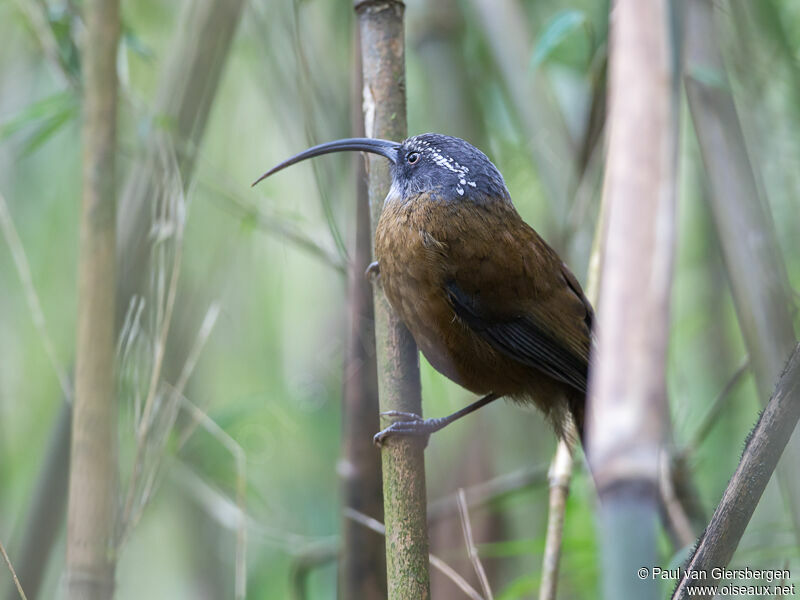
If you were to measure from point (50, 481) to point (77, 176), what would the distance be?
79.9 inches

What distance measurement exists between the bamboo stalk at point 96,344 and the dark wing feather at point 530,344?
1031mm

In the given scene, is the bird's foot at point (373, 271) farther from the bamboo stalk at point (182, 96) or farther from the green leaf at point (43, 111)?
the green leaf at point (43, 111)

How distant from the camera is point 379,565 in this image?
8.16 feet

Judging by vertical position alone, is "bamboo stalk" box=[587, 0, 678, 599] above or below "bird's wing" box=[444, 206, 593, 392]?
below

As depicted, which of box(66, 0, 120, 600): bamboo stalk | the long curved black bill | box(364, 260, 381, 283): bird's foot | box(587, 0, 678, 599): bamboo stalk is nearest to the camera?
box(587, 0, 678, 599): bamboo stalk

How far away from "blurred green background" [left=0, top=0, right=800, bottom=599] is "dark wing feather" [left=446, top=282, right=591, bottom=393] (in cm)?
56

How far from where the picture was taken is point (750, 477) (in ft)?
4.87

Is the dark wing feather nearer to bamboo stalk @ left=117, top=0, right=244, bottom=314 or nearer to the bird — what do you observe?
the bird

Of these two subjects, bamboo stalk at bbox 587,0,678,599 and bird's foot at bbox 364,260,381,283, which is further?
bird's foot at bbox 364,260,381,283

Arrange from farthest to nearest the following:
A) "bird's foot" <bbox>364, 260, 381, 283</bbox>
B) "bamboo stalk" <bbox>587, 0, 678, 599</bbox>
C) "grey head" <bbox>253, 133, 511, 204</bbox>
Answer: "grey head" <bbox>253, 133, 511, 204</bbox>, "bird's foot" <bbox>364, 260, 381, 283</bbox>, "bamboo stalk" <bbox>587, 0, 678, 599</bbox>

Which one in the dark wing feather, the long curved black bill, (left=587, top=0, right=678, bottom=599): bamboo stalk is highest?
the long curved black bill

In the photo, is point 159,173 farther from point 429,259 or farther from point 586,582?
point 586,582

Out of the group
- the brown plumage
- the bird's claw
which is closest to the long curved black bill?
the brown plumage

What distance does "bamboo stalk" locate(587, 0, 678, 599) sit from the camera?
2.97 feet
